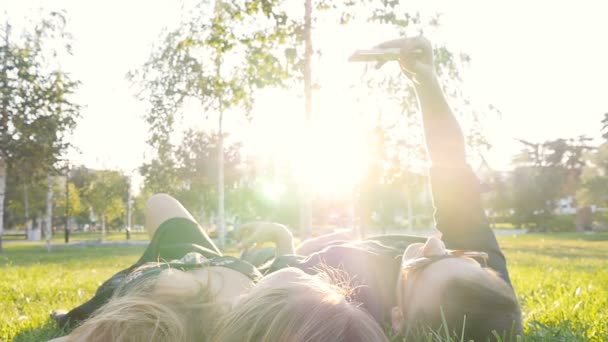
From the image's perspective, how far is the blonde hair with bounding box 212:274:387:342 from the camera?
63.1 inches

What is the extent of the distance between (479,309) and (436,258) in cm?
32

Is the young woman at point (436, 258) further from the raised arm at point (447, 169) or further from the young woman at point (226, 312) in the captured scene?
the young woman at point (226, 312)

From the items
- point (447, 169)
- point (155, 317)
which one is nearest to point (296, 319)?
point (155, 317)

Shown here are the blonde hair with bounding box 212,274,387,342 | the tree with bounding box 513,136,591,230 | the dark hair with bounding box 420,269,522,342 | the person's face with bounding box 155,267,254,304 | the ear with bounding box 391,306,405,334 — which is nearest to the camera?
the blonde hair with bounding box 212,274,387,342

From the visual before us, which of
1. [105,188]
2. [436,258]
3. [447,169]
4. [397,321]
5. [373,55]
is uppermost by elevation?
[105,188]

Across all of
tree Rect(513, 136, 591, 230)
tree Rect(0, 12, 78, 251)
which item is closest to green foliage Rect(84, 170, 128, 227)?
tree Rect(0, 12, 78, 251)

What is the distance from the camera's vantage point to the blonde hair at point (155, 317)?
177 cm

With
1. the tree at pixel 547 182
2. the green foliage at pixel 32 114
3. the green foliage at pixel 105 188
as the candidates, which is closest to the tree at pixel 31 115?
the green foliage at pixel 32 114

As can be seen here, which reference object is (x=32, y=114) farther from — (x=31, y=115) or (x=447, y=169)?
(x=447, y=169)

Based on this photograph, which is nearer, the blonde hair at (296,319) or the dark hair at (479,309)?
the blonde hair at (296,319)

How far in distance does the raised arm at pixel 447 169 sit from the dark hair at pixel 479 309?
83 centimetres

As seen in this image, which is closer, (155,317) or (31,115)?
(155,317)

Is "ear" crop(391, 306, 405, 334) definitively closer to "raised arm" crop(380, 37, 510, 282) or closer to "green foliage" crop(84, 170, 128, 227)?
"raised arm" crop(380, 37, 510, 282)

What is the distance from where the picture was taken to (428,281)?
2438 millimetres
